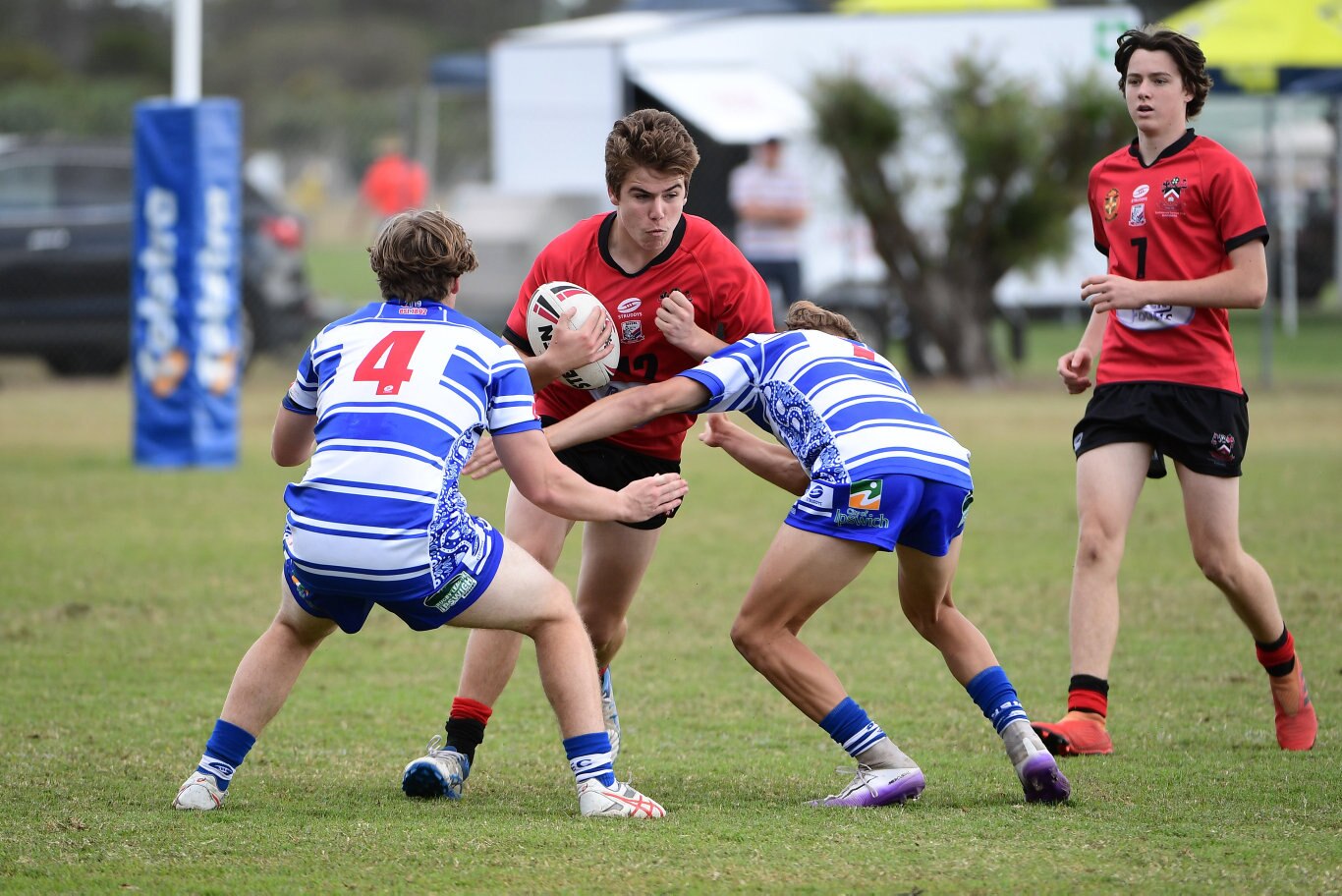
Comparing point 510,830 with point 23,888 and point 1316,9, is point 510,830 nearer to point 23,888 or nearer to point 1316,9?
point 23,888

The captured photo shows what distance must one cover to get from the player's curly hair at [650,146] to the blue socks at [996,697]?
1596 millimetres

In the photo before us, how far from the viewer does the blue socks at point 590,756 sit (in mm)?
4371

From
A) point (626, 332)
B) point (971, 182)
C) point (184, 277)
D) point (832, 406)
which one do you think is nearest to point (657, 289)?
point (626, 332)

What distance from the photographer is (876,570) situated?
8.79m

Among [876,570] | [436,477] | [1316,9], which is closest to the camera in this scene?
[436,477]

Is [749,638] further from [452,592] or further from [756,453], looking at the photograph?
[452,592]

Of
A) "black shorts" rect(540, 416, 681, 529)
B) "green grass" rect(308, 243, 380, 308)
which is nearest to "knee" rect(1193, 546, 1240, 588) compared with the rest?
"black shorts" rect(540, 416, 681, 529)

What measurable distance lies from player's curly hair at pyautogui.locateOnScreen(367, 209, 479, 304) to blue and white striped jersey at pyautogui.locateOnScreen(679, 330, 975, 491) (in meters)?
0.69

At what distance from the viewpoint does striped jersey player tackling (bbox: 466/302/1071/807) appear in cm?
444

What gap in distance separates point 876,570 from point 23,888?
5.63 meters

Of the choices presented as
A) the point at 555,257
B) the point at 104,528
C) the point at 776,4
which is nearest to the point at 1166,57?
the point at 555,257

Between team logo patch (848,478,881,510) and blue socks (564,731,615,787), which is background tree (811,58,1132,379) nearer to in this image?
team logo patch (848,478,881,510)

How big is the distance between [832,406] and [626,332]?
2.64ft

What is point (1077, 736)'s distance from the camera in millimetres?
5137
